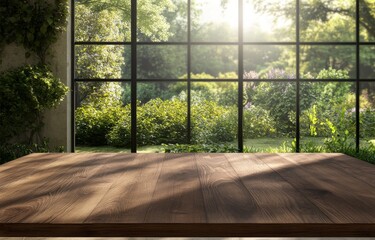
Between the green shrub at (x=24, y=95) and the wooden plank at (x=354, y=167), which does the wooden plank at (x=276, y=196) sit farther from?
the green shrub at (x=24, y=95)

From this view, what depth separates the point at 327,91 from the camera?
1248 centimetres

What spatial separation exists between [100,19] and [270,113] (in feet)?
13.5

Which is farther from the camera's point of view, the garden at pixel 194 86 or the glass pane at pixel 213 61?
the glass pane at pixel 213 61

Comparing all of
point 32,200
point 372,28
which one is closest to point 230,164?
point 32,200

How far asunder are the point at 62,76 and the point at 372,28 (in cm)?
1155

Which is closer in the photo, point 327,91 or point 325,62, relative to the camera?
point 327,91

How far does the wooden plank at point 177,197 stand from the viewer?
1627 mm

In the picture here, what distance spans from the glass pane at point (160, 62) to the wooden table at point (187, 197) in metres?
11.9

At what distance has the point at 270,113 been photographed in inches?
455

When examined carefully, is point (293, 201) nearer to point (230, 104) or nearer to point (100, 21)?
point (100, 21)

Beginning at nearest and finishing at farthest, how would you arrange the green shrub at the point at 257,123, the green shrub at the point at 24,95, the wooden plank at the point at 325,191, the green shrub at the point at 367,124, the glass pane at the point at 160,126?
the wooden plank at the point at 325,191 < the green shrub at the point at 24,95 < the glass pane at the point at 160,126 < the green shrub at the point at 257,123 < the green shrub at the point at 367,124

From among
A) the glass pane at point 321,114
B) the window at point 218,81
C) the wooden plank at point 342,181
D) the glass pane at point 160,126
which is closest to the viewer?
the wooden plank at point 342,181

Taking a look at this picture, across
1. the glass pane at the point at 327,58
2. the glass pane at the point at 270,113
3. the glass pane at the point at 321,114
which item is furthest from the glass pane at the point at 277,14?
the glass pane at the point at 270,113

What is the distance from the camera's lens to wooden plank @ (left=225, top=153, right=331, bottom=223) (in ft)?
5.37
